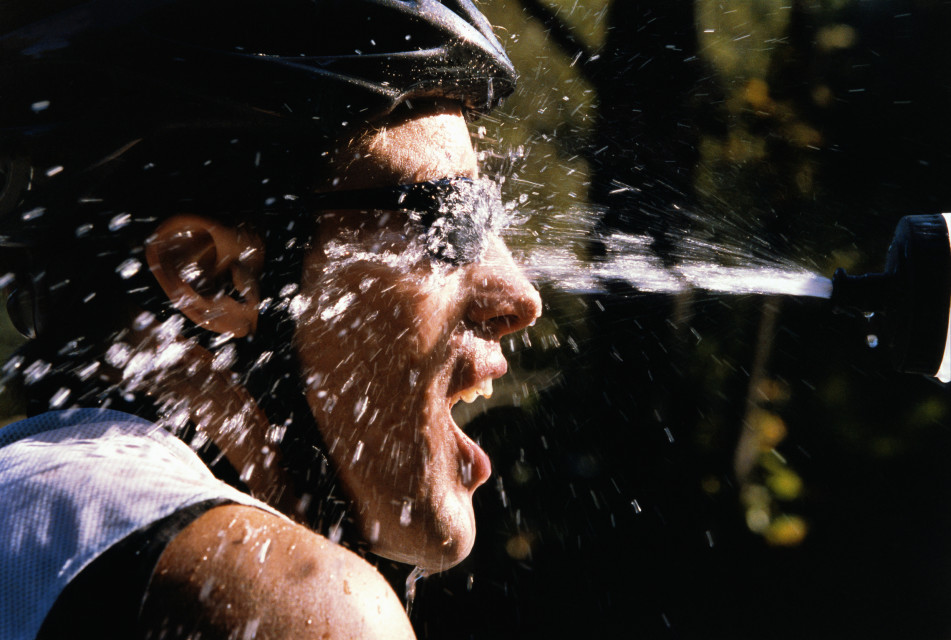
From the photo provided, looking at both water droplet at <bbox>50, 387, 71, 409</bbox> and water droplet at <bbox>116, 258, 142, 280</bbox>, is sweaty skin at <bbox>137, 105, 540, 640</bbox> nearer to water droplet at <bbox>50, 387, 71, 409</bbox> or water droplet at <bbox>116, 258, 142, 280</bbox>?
water droplet at <bbox>116, 258, 142, 280</bbox>

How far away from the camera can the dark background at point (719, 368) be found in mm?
3014

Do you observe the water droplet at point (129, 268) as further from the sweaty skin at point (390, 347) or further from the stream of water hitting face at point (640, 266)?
the stream of water hitting face at point (640, 266)

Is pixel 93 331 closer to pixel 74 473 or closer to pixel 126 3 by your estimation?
pixel 74 473

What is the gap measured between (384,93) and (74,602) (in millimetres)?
1274

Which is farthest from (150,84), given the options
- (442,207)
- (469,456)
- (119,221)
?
(469,456)

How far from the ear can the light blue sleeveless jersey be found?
1.33 ft

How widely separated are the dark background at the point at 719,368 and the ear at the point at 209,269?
1.52 metres

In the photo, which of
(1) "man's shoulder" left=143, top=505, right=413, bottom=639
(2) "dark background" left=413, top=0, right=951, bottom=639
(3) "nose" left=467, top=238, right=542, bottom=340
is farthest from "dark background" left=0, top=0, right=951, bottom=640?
(1) "man's shoulder" left=143, top=505, right=413, bottom=639

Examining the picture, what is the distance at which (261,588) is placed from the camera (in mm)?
830

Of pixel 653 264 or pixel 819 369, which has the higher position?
pixel 653 264

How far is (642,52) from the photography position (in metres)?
3.06

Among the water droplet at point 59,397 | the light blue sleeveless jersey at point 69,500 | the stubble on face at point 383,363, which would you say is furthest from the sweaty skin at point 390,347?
the light blue sleeveless jersey at point 69,500

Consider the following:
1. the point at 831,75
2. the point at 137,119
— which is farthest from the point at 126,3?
the point at 831,75

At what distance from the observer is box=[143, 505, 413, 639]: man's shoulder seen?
80 centimetres
